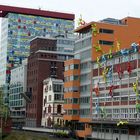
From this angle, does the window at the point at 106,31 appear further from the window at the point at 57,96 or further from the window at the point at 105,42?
the window at the point at 57,96

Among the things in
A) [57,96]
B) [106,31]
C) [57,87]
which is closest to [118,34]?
[106,31]

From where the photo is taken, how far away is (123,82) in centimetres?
9538

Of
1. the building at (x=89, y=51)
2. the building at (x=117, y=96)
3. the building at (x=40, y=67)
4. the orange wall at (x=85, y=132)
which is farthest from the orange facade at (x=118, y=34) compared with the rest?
the building at (x=40, y=67)

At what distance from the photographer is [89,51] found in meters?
116

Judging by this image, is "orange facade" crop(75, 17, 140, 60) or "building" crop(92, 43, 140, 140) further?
"orange facade" crop(75, 17, 140, 60)

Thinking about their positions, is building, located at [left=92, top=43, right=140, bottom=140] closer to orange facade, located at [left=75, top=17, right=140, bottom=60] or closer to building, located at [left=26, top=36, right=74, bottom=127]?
orange facade, located at [left=75, top=17, right=140, bottom=60]

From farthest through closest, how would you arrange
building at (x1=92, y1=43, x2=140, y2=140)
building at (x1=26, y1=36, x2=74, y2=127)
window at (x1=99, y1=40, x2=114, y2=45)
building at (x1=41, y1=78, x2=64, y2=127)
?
building at (x1=26, y1=36, x2=74, y2=127)
building at (x1=41, y1=78, x2=64, y2=127)
window at (x1=99, y1=40, x2=114, y2=45)
building at (x1=92, y1=43, x2=140, y2=140)

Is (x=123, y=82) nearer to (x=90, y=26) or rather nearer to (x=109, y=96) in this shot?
(x=109, y=96)

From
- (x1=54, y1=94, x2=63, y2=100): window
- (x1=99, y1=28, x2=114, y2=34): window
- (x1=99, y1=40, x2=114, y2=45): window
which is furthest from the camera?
(x1=54, y1=94, x2=63, y2=100): window

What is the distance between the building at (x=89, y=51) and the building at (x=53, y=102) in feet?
91.3

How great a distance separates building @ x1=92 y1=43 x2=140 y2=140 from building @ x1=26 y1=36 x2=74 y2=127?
200 feet

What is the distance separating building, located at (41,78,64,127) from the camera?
151m

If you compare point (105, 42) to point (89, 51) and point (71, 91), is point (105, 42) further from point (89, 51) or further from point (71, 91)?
point (71, 91)

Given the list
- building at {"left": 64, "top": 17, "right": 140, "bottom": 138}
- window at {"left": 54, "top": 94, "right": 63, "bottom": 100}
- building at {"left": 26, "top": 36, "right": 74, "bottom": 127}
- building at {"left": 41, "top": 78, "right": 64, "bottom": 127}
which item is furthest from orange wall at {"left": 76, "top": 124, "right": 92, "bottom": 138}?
building at {"left": 26, "top": 36, "right": 74, "bottom": 127}
